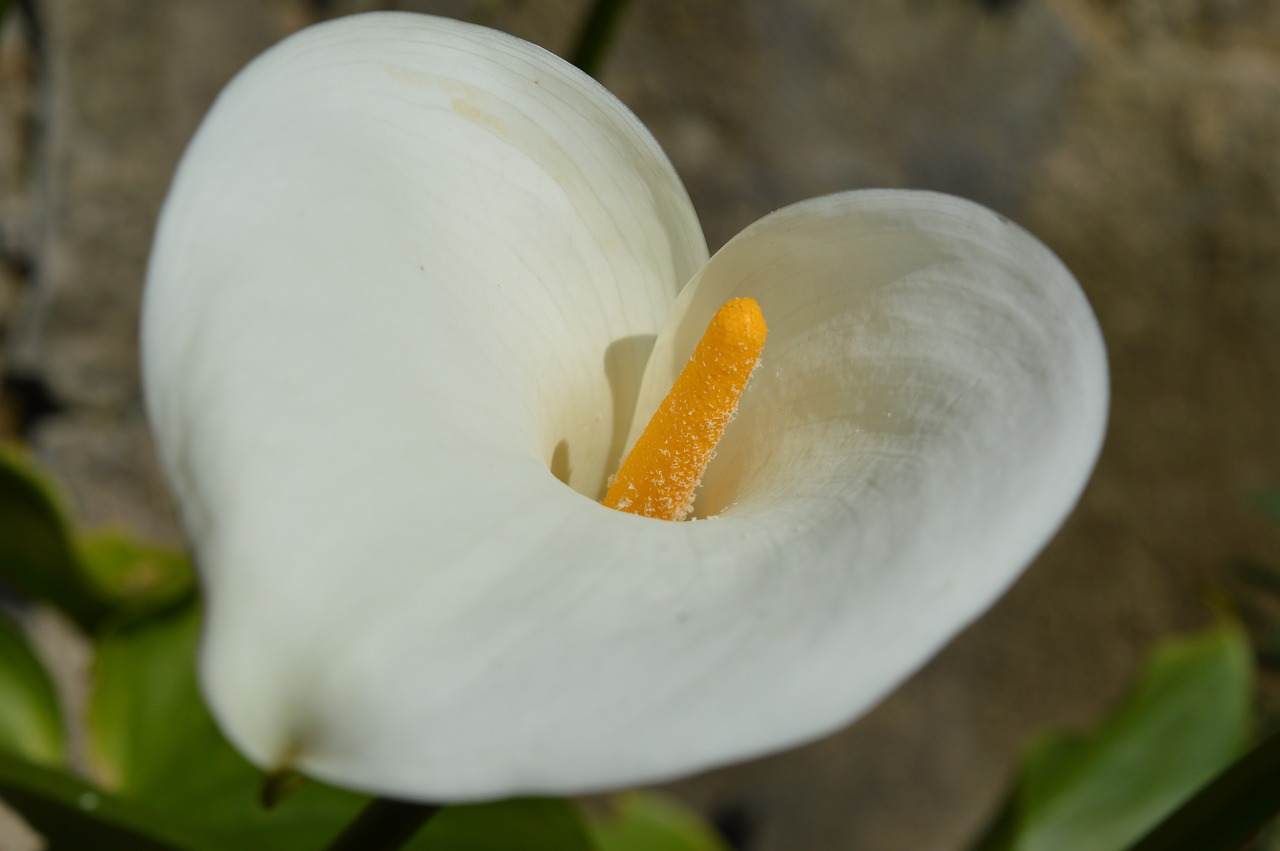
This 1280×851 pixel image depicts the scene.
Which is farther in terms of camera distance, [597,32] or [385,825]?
[597,32]

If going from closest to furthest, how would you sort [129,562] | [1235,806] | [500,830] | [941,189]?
[1235,806]
[500,830]
[129,562]
[941,189]

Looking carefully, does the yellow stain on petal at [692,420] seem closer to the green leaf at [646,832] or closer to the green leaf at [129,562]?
the green leaf at [129,562]

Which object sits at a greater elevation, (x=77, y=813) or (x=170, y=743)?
(x=77, y=813)

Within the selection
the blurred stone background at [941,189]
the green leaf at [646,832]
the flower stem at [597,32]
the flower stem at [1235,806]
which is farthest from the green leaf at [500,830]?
the blurred stone background at [941,189]

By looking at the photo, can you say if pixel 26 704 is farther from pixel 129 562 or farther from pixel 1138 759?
pixel 1138 759

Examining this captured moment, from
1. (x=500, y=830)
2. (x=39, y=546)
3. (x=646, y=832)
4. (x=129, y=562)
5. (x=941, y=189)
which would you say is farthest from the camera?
(x=941, y=189)

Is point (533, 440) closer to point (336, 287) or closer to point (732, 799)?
point (336, 287)

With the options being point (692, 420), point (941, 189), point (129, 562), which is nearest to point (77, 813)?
point (692, 420)
